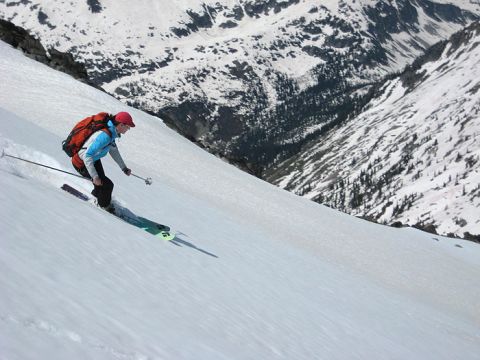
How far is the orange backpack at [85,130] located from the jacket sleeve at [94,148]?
0.14m

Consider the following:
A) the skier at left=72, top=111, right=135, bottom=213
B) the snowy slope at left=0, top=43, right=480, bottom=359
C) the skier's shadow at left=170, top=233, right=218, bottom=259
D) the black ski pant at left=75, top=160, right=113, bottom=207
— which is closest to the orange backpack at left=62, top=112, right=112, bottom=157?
the skier at left=72, top=111, right=135, bottom=213

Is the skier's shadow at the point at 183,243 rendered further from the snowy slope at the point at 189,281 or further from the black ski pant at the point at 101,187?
the black ski pant at the point at 101,187

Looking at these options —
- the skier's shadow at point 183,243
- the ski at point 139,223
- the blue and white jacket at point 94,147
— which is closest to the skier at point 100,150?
the blue and white jacket at point 94,147

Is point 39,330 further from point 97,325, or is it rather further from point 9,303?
point 97,325

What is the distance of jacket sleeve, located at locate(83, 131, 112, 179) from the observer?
518 inches

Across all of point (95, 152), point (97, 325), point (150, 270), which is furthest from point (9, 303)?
point (95, 152)

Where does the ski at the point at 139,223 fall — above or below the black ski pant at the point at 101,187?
below

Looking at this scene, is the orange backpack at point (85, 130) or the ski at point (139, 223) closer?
the orange backpack at point (85, 130)

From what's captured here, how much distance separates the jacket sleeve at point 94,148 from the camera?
43.1 feet

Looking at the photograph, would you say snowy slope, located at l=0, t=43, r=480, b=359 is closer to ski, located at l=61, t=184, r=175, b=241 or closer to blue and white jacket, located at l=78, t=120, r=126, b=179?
ski, located at l=61, t=184, r=175, b=241

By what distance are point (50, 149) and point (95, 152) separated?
8002 millimetres

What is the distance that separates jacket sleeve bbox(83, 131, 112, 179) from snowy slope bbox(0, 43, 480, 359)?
896mm

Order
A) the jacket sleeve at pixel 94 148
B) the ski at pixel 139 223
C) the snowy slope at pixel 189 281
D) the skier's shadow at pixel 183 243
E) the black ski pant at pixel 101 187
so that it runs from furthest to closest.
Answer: the skier's shadow at pixel 183 243
the ski at pixel 139 223
the black ski pant at pixel 101 187
the jacket sleeve at pixel 94 148
the snowy slope at pixel 189 281

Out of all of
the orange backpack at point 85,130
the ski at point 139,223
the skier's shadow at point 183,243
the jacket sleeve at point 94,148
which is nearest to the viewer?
the jacket sleeve at point 94,148
